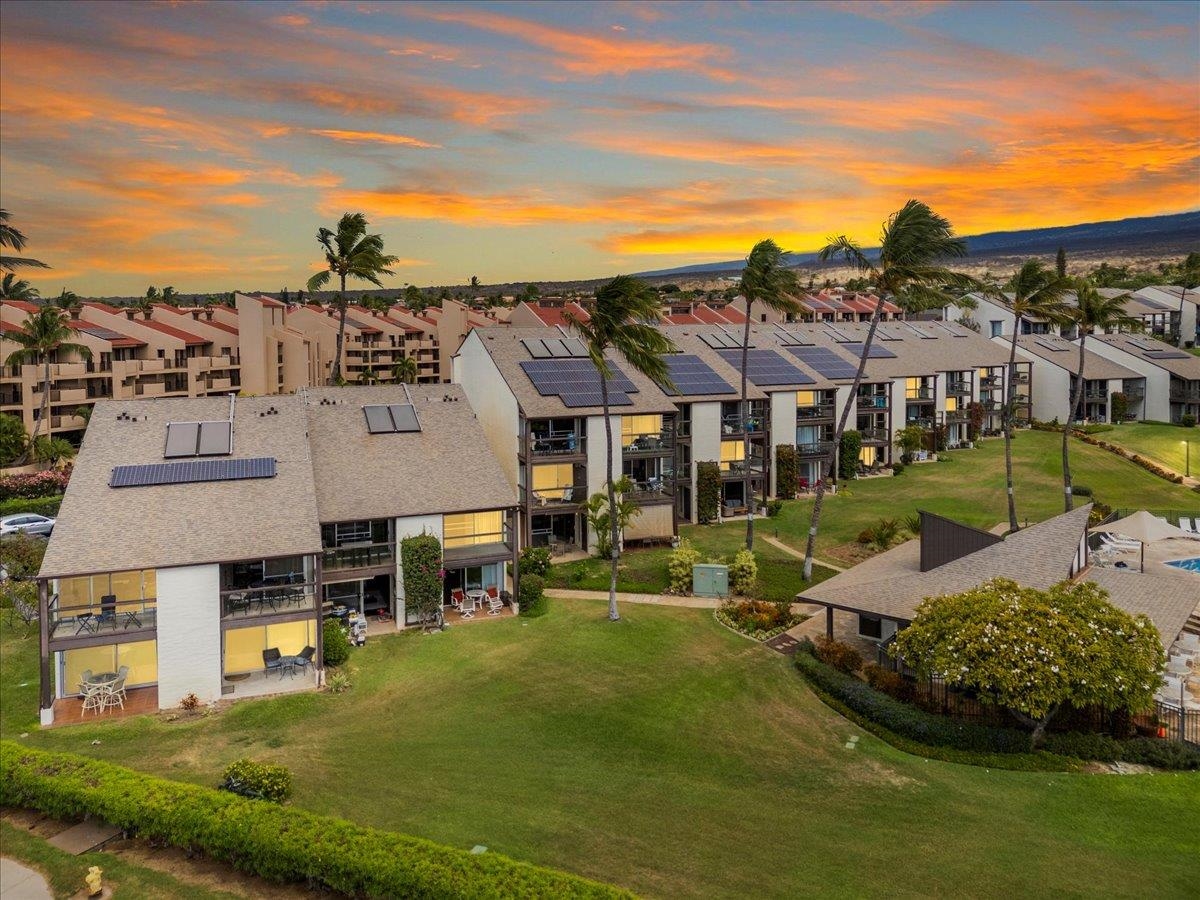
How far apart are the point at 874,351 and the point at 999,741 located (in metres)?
55.5

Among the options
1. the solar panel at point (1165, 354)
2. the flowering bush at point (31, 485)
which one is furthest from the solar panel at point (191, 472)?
the solar panel at point (1165, 354)

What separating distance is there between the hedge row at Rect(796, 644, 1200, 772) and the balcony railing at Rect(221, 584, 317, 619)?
19090 mm

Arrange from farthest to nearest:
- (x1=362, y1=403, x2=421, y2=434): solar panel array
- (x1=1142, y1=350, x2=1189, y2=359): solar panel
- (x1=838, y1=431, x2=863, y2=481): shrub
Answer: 1. (x1=1142, y1=350, x2=1189, y2=359): solar panel
2. (x1=838, y1=431, x2=863, y2=481): shrub
3. (x1=362, y1=403, x2=421, y2=434): solar panel array

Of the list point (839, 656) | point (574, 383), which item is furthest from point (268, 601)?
point (574, 383)

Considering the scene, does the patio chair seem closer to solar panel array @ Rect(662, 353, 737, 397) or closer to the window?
the window

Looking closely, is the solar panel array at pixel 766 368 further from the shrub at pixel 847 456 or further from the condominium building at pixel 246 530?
the condominium building at pixel 246 530

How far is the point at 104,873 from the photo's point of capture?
18047 millimetres

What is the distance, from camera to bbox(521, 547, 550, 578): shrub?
39.6 m

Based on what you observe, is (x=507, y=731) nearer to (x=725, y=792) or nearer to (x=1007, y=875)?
(x=725, y=792)

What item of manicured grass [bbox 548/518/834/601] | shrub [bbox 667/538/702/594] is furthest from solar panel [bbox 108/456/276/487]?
shrub [bbox 667/538/702/594]

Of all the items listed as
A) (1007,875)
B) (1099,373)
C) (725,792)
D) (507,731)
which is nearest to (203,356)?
(507,731)

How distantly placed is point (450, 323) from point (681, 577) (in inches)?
3579

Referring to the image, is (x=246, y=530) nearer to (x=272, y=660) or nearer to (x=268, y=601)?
(x=268, y=601)

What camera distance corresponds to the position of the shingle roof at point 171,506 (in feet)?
91.4
